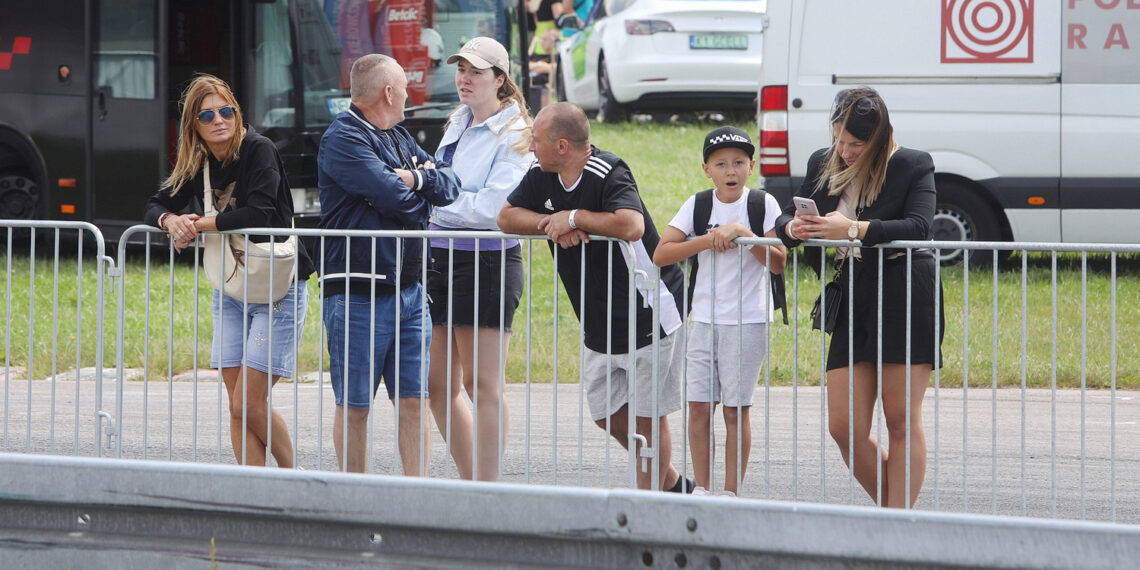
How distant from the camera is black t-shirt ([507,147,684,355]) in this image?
5648mm

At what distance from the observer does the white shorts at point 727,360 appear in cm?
591

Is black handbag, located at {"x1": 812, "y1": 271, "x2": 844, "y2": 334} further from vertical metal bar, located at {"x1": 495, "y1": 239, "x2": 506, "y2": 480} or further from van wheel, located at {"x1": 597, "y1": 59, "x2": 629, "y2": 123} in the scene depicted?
van wheel, located at {"x1": 597, "y1": 59, "x2": 629, "y2": 123}

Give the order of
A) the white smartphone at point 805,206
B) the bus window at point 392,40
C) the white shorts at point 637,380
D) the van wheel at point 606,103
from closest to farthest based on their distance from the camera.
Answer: the white smartphone at point 805,206, the white shorts at point 637,380, the bus window at point 392,40, the van wheel at point 606,103

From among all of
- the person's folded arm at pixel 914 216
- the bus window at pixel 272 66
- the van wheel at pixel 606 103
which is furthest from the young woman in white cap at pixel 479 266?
the van wheel at pixel 606 103

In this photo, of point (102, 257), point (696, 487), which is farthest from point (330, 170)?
point (696, 487)

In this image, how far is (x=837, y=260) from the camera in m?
5.63

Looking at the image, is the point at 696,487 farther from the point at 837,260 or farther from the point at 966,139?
the point at 966,139

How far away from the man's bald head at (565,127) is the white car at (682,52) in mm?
11333

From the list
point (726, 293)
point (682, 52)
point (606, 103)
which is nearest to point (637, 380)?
point (726, 293)

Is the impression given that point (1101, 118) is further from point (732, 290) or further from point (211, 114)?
point (211, 114)

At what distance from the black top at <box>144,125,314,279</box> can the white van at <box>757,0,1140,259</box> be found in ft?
21.0

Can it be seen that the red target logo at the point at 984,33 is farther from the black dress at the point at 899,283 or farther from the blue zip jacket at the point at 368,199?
the blue zip jacket at the point at 368,199

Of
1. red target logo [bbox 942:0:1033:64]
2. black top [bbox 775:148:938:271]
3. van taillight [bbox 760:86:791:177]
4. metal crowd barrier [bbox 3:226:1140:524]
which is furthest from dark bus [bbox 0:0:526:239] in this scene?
black top [bbox 775:148:938:271]

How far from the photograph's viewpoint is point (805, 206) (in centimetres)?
539
